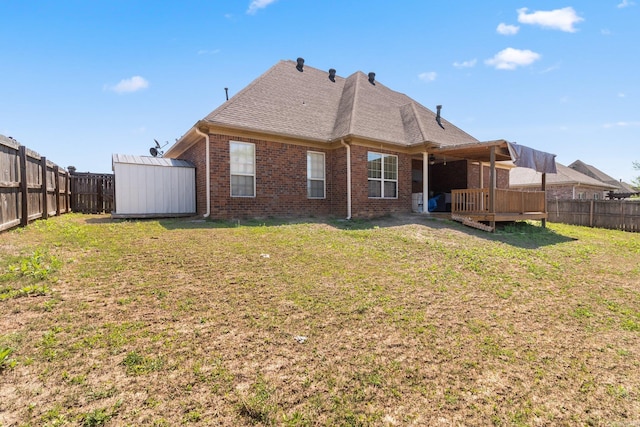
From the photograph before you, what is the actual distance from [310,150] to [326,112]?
2.63m

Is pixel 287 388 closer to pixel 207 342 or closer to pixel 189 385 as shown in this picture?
pixel 189 385

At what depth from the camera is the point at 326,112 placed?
1436cm

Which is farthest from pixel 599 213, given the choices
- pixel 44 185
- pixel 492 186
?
pixel 44 185

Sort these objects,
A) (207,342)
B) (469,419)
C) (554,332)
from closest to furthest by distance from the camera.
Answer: (469,419)
(207,342)
(554,332)

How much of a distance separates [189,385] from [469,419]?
7.47 feet

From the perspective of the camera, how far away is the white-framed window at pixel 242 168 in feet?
36.9

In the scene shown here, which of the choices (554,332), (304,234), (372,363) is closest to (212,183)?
(304,234)

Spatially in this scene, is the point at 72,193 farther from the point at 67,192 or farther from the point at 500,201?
the point at 500,201

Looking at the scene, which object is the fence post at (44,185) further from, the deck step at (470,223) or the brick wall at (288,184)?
the deck step at (470,223)

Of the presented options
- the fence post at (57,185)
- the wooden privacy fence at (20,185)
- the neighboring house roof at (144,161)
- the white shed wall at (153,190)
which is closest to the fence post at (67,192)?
the fence post at (57,185)

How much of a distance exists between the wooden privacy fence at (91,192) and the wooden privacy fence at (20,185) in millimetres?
4984

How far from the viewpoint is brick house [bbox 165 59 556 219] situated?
1113 centimetres

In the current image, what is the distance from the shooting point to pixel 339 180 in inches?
505

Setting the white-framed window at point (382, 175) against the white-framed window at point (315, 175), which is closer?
the white-framed window at point (315, 175)
